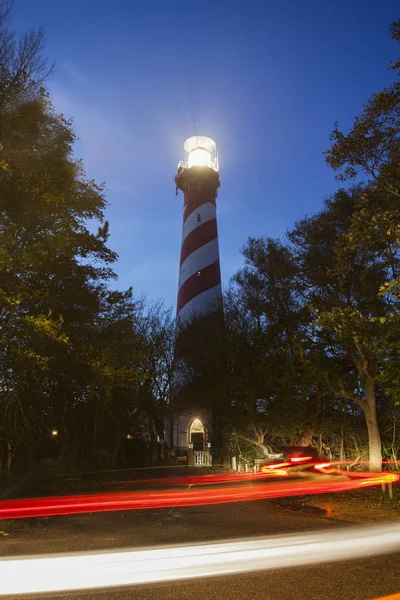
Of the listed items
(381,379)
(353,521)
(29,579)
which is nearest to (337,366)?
(381,379)

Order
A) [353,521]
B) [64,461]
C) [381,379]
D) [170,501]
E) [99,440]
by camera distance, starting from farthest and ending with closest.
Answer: [99,440] → [64,461] → [381,379] → [170,501] → [353,521]

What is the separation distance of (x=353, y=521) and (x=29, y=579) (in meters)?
5.62

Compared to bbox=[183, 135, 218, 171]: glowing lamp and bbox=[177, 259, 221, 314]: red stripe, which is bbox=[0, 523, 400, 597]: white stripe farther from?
bbox=[183, 135, 218, 171]: glowing lamp

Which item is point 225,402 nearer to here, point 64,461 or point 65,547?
point 64,461

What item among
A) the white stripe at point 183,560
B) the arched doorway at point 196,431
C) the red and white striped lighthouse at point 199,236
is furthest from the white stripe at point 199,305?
the white stripe at point 183,560

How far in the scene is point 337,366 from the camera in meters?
18.9

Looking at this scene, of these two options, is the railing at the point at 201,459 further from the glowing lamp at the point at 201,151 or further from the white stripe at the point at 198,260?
A: the glowing lamp at the point at 201,151

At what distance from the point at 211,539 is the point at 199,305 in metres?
24.0

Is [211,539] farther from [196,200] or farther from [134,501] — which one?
[196,200]

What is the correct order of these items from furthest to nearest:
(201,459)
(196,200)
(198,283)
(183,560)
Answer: (196,200)
(198,283)
(201,459)
(183,560)

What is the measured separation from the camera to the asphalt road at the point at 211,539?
15.6 ft

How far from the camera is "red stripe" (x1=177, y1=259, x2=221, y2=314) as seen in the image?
32.0 meters

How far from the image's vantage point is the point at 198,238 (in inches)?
1330

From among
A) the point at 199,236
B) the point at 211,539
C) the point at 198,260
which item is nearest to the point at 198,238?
the point at 199,236
